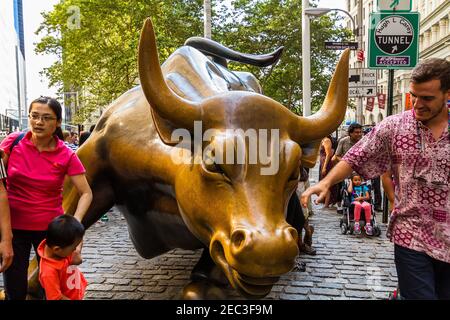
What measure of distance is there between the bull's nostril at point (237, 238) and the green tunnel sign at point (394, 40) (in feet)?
20.0

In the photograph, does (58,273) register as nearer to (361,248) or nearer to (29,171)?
(29,171)

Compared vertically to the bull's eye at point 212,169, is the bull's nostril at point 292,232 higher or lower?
lower

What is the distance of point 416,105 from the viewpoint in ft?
9.09

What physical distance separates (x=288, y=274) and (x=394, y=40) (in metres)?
4.57

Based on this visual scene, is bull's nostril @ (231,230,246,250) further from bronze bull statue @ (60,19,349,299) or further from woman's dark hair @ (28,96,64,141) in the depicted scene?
woman's dark hair @ (28,96,64,141)

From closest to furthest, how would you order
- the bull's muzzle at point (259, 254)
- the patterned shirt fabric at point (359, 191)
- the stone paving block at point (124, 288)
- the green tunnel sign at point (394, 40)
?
the bull's muzzle at point (259, 254), the stone paving block at point (124, 288), the green tunnel sign at point (394, 40), the patterned shirt fabric at point (359, 191)

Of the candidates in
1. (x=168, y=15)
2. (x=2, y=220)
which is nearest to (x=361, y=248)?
(x=2, y=220)

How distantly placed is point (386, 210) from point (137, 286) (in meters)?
5.19

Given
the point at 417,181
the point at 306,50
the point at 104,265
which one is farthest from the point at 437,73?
the point at 306,50

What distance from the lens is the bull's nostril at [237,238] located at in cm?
256

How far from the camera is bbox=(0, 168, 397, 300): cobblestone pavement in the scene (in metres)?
4.72

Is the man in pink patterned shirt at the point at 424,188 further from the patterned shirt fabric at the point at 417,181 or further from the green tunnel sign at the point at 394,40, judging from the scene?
the green tunnel sign at the point at 394,40

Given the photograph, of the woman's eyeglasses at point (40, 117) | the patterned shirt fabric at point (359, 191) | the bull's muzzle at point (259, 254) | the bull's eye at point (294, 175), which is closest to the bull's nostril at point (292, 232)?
the bull's muzzle at point (259, 254)

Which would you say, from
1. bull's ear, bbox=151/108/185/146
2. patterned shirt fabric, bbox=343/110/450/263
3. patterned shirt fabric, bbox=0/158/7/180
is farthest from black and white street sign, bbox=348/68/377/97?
patterned shirt fabric, bbox=0/158/7/180
